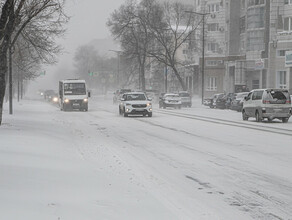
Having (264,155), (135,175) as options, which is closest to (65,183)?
(135,175)

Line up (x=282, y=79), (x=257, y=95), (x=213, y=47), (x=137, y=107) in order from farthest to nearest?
(x=213, y=47), (x=282, y=79), (x=137, y=107), (x=257, y=95)

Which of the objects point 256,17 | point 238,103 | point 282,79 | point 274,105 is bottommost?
point 238,103

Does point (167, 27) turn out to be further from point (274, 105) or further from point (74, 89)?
point (274, 105)

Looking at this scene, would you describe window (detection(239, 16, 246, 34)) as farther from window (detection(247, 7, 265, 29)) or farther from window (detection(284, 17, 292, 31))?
window (detection(284, 17, 292, 31))

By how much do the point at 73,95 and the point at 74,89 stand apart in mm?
623

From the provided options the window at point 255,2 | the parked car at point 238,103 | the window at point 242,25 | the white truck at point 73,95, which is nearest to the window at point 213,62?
the window at point 242,25

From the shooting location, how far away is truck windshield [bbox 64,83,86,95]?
41.1 metres

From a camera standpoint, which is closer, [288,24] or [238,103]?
[238,103]

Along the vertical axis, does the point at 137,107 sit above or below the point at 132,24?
below

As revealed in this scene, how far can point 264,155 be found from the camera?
511 inches

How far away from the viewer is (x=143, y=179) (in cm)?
940

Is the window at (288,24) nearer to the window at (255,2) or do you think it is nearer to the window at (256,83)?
the window at (255,2)

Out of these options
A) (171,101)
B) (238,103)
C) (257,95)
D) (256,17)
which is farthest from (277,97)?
(256,17)

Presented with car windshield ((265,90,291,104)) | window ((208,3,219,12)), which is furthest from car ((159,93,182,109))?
window ((208,3,219,12))
